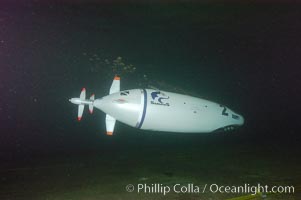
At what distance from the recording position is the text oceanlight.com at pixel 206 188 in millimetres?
10672

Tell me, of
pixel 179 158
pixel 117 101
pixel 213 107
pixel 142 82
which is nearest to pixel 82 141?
pixel 142 82

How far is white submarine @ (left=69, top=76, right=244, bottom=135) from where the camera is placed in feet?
33.2

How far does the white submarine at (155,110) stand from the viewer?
10.1 metres

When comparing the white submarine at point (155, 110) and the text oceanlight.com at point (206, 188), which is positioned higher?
the white submarine at point (155, 110)

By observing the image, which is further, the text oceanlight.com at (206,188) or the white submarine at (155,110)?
the text oceanlight.com at (206,188)

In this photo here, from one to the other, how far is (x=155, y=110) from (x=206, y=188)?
4407 millimetres

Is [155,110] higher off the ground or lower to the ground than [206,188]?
higher

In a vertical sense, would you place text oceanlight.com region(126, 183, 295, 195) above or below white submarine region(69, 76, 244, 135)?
below

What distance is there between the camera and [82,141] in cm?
1995

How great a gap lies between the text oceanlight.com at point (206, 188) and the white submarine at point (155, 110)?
2.65 meters

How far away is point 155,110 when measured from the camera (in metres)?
10.1

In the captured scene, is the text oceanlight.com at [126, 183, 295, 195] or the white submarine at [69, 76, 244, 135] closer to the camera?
the white submarine at [69, 76, 244, 135]

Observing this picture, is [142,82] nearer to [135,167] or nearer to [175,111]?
[135,167]

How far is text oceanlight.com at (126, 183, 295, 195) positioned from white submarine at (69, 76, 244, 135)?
8.70 feet
